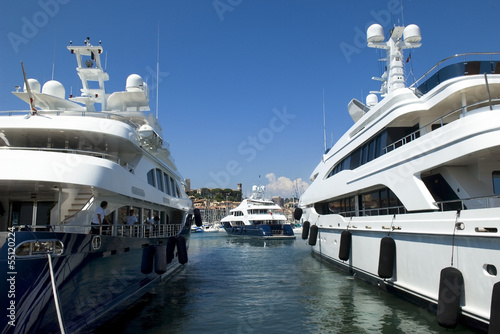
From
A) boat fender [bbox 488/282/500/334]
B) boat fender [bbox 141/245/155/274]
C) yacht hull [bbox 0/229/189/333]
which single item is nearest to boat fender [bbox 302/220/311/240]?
boat fender [bbox 141/245/155/274]

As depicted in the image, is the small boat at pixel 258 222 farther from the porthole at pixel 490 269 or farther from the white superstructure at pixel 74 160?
the porthole at pixel 490 269

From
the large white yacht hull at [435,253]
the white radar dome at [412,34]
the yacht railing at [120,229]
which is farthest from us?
the white radar dome at [412,34]

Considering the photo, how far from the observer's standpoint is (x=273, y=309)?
33.7 feet

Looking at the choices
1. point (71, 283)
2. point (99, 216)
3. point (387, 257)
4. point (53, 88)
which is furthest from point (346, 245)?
point (53, 88)

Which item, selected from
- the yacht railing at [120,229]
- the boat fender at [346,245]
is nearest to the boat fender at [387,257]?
the boat fender at [346,245]

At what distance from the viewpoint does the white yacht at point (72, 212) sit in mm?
6332

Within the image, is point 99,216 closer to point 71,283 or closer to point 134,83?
point 71,283

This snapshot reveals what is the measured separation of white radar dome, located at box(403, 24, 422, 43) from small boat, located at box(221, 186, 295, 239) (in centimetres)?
2932

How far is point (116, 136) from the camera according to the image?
33.5 ft

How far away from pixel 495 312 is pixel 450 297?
127 centimetres

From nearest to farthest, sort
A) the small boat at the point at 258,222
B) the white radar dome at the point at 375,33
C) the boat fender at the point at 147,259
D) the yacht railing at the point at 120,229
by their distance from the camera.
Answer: the yacht railing at the point at 120,229
the boat fender at the point at 147,259
the white radar dome at the point at 375,33
the small boat at the point at 258,222

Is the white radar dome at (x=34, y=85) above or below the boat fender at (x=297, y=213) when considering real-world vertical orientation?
above

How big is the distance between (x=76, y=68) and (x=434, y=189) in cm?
1395

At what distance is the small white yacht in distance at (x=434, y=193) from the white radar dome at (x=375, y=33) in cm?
91
